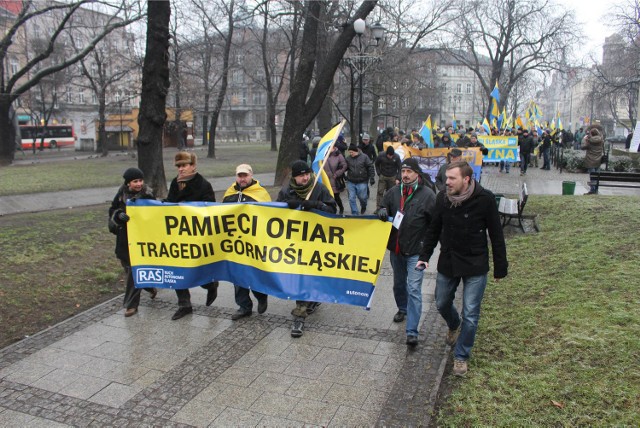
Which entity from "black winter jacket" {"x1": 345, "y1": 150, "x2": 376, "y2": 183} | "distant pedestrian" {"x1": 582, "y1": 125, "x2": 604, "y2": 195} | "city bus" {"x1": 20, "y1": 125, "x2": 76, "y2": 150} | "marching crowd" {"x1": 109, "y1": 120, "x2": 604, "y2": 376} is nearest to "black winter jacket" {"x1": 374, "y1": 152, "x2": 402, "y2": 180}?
"black winter jacket" {"x1": 345, "y1": 150, "x2": 376, "y2": 183}

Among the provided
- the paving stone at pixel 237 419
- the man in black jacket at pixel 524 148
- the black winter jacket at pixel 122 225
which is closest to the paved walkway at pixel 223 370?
the paving stone at pixel 237 419

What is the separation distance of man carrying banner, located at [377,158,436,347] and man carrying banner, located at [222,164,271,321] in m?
1.58

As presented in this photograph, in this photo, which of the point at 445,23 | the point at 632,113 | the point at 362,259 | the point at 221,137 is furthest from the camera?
the point at 221,137

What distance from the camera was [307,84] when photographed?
16594 mm

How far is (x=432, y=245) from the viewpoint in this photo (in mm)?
4969

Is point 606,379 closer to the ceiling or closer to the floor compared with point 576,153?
closer to the floor

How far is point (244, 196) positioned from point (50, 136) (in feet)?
183

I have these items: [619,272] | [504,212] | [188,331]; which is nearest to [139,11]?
[504,212]

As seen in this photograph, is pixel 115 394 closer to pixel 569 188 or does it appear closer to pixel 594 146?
pixel 569 188

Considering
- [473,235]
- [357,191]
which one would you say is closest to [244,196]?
[473,235]

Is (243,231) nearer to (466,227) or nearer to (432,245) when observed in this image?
A: (432,245)

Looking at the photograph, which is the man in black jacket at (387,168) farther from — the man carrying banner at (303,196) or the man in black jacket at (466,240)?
the man in black jacket at (466,240)

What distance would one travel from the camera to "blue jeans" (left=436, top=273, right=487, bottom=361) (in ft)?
15.3

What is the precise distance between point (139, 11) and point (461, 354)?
2238 cm
